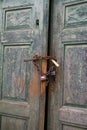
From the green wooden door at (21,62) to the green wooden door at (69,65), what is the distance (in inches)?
3.1

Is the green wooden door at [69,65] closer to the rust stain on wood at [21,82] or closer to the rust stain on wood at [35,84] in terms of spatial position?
the rust stain on wood at [35,84]

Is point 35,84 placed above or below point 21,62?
below

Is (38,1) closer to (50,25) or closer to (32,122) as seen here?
(50,25)

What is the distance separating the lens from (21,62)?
7.23 ft

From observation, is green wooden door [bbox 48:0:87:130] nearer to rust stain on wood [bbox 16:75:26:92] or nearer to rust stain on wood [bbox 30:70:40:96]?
rust stain on wood [bbox 30:70:40:96]

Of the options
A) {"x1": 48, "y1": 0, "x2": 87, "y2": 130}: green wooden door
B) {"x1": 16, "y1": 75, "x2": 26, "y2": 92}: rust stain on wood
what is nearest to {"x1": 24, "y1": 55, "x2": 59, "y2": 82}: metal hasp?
{"x1": 48, "y1": 0, "x2": 87, "y2": 130}: green wooden door

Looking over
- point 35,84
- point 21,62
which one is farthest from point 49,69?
point 21,62

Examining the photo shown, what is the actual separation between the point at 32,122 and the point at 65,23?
803 millimetres

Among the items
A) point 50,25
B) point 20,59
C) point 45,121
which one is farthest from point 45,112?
point 50,25

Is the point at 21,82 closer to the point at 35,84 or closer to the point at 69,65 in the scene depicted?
the point at 35,84

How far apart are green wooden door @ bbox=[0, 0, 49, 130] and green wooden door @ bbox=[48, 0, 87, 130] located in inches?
3.1

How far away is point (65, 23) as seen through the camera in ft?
6.60

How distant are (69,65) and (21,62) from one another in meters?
0.44

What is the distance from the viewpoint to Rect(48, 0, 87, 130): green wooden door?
189cm
